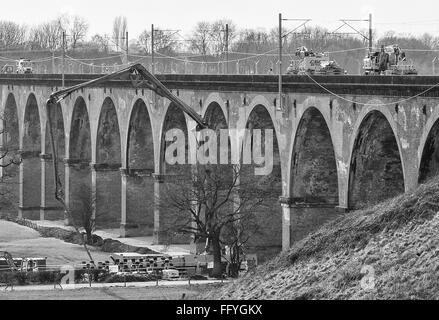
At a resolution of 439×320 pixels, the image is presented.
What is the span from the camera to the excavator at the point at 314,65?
49.7 m

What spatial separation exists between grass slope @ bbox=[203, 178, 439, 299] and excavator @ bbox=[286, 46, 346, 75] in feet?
87.2

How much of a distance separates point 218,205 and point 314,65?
38.2 ft

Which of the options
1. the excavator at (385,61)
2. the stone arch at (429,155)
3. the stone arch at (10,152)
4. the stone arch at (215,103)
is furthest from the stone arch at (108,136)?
the stone arch at (429,155)

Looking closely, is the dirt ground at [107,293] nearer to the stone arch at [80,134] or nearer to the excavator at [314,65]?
the excavator at [314,65]

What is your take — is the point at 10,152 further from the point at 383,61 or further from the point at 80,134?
the point at 383,61

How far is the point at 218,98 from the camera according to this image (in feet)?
148

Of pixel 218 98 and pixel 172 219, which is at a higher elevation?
pixel 218 98

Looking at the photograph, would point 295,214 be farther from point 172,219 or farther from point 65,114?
point 65,114

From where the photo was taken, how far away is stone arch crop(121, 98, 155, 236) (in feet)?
175

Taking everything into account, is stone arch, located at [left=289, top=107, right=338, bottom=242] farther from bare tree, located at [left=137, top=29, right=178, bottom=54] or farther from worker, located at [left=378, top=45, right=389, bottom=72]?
bare tree, located at [left=137, top=29, right=178, bottom=54]

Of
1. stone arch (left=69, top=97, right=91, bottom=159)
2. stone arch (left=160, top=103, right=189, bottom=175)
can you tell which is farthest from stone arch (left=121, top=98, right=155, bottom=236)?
stone arch (left=69, top=97, right=91, bottom=159)

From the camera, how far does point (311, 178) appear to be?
131 feet
